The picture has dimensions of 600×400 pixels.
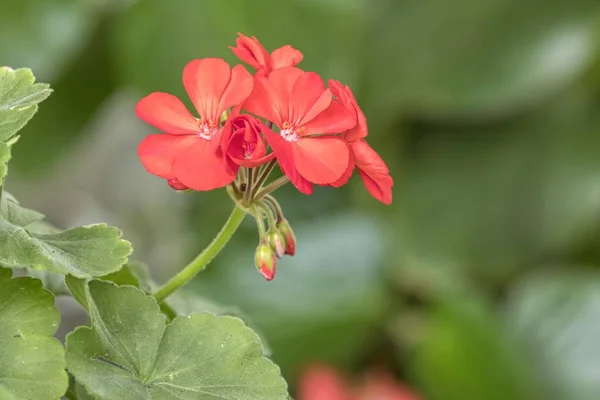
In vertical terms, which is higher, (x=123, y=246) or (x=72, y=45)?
(x=123, y=246)

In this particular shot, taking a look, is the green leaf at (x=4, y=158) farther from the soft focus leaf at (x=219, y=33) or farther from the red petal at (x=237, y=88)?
the soft focus leaf at (x=219, y=33)

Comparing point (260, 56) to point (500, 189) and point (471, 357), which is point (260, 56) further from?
point (500, 189)

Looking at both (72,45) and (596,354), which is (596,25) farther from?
(72,45)

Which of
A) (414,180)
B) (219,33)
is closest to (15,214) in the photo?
(219,33)

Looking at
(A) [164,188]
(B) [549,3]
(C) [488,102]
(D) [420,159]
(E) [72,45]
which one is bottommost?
(A) [164,188]

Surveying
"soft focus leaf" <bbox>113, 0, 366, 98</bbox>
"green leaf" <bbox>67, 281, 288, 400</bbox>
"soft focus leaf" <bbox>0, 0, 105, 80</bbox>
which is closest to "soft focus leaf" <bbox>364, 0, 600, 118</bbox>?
"soft focus leaf" <bbox>113, 0, 366, 98</bbox>

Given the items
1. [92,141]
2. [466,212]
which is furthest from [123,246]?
[92,141]

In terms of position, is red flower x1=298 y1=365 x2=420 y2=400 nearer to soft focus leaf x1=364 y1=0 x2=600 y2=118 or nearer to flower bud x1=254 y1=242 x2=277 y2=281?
soft focus leaf x1=364 y1=0 x2=600 y2=118
